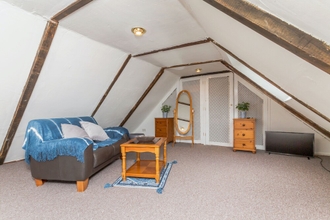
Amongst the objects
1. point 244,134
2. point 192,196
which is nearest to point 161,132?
point 244,134

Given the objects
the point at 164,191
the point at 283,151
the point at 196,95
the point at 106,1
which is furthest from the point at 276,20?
the point at 196,95

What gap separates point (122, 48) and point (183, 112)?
8.72 ft

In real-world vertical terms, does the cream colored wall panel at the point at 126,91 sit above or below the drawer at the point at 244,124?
above

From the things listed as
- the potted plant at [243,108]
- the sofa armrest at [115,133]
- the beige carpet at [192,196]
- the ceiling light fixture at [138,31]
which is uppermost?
the ceiling light fixture at [138,31]

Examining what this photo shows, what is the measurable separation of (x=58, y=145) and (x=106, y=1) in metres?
1.72

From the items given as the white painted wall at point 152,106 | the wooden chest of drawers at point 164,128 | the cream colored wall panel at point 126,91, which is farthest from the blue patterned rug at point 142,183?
the white painted wall at point 152,106

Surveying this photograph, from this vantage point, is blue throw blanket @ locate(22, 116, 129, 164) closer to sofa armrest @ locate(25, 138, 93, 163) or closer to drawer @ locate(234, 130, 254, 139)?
sofa armrest @ locate(25, 138, 93, 163)

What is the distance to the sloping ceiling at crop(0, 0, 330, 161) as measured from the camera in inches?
50.5

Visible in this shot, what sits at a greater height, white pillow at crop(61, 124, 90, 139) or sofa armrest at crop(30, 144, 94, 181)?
white pillow at crop(61, 124, 90, 139)

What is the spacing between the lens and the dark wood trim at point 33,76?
6.24 feet

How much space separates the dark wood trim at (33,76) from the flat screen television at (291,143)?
4.11 metres

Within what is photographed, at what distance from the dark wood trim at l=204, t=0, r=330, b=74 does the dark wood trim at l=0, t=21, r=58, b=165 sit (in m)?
1.90

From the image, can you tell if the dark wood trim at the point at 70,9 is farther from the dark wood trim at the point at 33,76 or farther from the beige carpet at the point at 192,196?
the beige carpet at the point at 192,196

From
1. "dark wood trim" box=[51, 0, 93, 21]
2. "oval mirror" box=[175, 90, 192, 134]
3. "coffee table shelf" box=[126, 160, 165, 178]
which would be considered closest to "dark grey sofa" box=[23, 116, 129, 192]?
"coffee table shelf" box=[126, 160, 165, 178]
